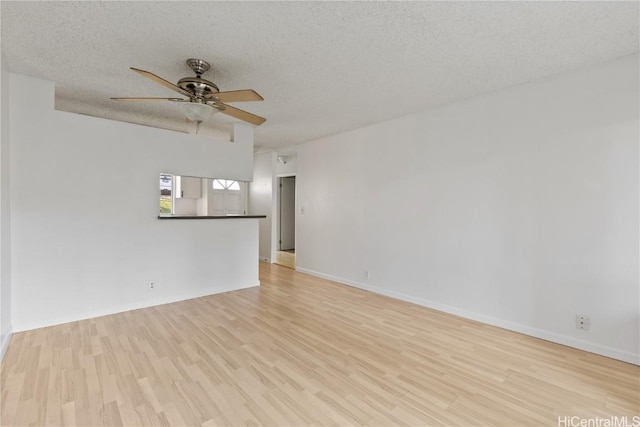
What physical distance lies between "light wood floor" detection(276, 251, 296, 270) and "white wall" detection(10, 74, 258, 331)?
7.08ft

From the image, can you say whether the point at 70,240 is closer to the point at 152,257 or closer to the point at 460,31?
the point at 152,257

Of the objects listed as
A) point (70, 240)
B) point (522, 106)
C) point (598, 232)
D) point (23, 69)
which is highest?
point (23, 69)

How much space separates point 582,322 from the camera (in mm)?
2631

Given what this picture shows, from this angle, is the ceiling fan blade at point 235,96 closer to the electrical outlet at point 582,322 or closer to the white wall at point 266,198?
the electrical outlet at point 582,322

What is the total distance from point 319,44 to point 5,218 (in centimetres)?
311

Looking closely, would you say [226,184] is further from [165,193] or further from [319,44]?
[319,44]

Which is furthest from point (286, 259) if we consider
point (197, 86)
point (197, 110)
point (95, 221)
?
point (197, 86)

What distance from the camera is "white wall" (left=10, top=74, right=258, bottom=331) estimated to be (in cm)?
291

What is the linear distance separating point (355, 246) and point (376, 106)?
6.95 feet

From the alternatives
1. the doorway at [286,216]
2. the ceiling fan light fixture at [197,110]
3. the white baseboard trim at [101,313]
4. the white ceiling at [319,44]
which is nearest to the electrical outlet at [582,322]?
the white ceiling at [319,44]

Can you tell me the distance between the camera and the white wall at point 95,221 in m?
2.91

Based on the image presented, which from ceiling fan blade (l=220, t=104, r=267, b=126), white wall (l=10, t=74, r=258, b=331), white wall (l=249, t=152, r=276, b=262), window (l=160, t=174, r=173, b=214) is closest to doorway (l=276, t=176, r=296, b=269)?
white wall (l=249, t=152, r=276, b=262)

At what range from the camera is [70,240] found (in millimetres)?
3143

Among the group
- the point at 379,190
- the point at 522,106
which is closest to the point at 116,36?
the point at 379,190
